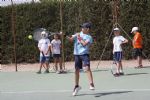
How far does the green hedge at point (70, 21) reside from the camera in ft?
65.4

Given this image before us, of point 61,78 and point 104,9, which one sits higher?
point 104,9

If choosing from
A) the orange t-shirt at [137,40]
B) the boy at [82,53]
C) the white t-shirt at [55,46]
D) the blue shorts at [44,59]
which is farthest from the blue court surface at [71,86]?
the orange t-shirt at [137,40]

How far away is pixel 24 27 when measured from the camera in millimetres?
21344

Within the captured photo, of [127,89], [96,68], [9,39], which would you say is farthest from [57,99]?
[9,39]

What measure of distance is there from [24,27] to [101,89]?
32.3 feet

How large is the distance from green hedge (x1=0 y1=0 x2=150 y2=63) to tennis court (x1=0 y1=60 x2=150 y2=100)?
3.34 metres

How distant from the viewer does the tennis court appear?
1105 centimetres

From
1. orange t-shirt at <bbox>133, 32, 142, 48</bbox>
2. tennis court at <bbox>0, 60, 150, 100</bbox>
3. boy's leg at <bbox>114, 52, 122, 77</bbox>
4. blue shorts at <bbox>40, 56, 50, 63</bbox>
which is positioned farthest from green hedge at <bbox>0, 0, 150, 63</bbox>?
boy's leg at <bbox>114, 52, 122, 77</bbox>

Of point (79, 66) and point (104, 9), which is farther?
point (104, 9)

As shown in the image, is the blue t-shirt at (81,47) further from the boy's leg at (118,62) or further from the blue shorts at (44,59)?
the blue shorts at (44,59)

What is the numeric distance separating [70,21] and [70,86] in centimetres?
810

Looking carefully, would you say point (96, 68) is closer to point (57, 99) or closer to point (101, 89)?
point (101, 89)

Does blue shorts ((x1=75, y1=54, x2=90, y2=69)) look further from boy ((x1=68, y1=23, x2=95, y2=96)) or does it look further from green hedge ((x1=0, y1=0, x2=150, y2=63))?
green hedge ((x1=0, y1=0, x2=150, y2=63))

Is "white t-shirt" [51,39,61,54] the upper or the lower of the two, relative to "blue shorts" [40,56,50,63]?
upper
